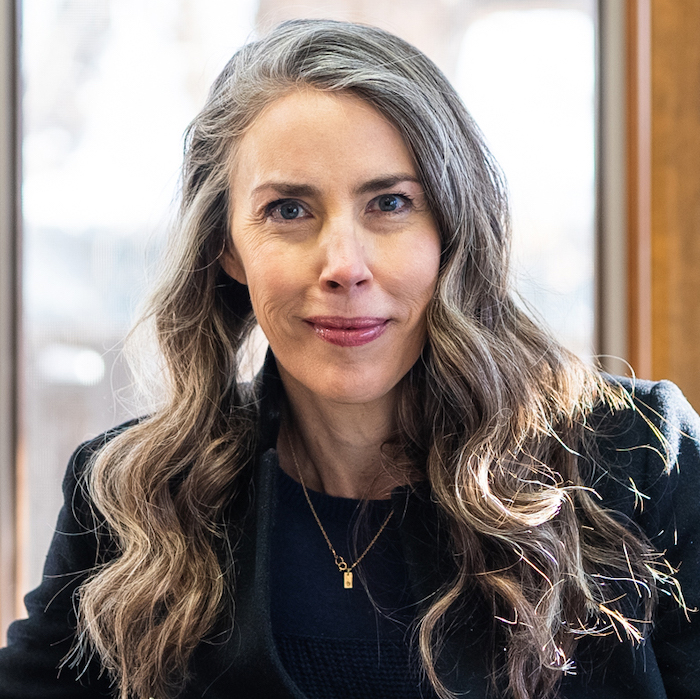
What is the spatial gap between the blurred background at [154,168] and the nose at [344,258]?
2.01 feet

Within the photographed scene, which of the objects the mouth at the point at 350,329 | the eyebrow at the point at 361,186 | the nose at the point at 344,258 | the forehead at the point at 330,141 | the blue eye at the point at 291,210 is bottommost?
the mouth at the point at 350,329

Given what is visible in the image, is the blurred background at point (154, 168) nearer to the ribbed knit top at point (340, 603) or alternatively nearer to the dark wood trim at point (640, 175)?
the dark wood trim at point (640, 175)

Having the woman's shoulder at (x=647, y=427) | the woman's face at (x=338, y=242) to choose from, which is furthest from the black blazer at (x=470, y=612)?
the woman's face at (x=338, y=242)

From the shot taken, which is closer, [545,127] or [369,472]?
[369,472]

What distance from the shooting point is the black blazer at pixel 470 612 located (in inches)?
43.1

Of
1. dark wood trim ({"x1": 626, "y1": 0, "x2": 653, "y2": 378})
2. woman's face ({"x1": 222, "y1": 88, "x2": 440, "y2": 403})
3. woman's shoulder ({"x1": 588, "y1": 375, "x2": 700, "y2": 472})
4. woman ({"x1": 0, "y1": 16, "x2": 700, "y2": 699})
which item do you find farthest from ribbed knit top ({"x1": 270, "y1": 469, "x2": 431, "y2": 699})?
dark wood trim ({"x1": 626, "y1": 0, "x2": 653, "y2": 378})

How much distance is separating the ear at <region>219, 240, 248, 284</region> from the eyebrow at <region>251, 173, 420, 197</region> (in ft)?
0.66

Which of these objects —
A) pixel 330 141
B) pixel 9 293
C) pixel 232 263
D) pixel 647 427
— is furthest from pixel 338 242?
pixel 9 293

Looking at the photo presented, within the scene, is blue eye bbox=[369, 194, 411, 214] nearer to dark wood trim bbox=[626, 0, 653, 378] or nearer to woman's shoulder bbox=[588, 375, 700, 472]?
woman's shoulder bbox=[588, 375, 700, 472]

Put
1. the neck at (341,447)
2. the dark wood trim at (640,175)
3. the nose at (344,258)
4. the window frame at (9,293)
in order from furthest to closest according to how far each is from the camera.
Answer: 1. the window frame at (9,293)
2. the dark wood trim at (640,175)
3. the neck at (341,447)
4. the nose at (344,258)

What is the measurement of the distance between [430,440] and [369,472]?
14 centimetres

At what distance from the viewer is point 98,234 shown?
1.74 metres

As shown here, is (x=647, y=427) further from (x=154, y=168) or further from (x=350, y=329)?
(x=154, y=168)

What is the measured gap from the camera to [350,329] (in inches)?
44.1
